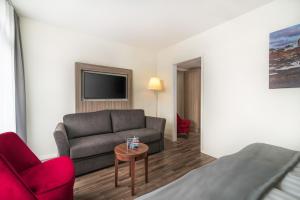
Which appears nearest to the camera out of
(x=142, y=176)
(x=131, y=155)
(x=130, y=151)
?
(x=131, y=155)

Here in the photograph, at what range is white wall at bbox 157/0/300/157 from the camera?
1.87 meters

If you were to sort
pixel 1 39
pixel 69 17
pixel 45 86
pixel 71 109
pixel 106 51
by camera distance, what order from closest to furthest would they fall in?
1. pixel 1 39
2. pixel 69 17
3. pixel 45 86
4. pixel 71 109
5. pixel 106 51

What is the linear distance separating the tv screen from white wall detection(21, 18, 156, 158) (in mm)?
268

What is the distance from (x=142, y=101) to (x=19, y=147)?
2.80 meters

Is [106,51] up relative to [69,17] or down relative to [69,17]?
down

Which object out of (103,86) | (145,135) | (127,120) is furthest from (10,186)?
(103,86)

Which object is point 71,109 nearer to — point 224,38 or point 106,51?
point 106,51

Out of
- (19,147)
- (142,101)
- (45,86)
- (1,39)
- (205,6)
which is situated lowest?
(19,147)

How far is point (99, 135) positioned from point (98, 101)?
879mm

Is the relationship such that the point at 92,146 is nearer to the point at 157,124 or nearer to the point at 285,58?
the point at 157,124

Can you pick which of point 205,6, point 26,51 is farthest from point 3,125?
point 205,6

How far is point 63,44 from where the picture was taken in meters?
2.82

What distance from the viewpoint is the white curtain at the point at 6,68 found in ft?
6.07

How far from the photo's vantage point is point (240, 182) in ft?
2.69
